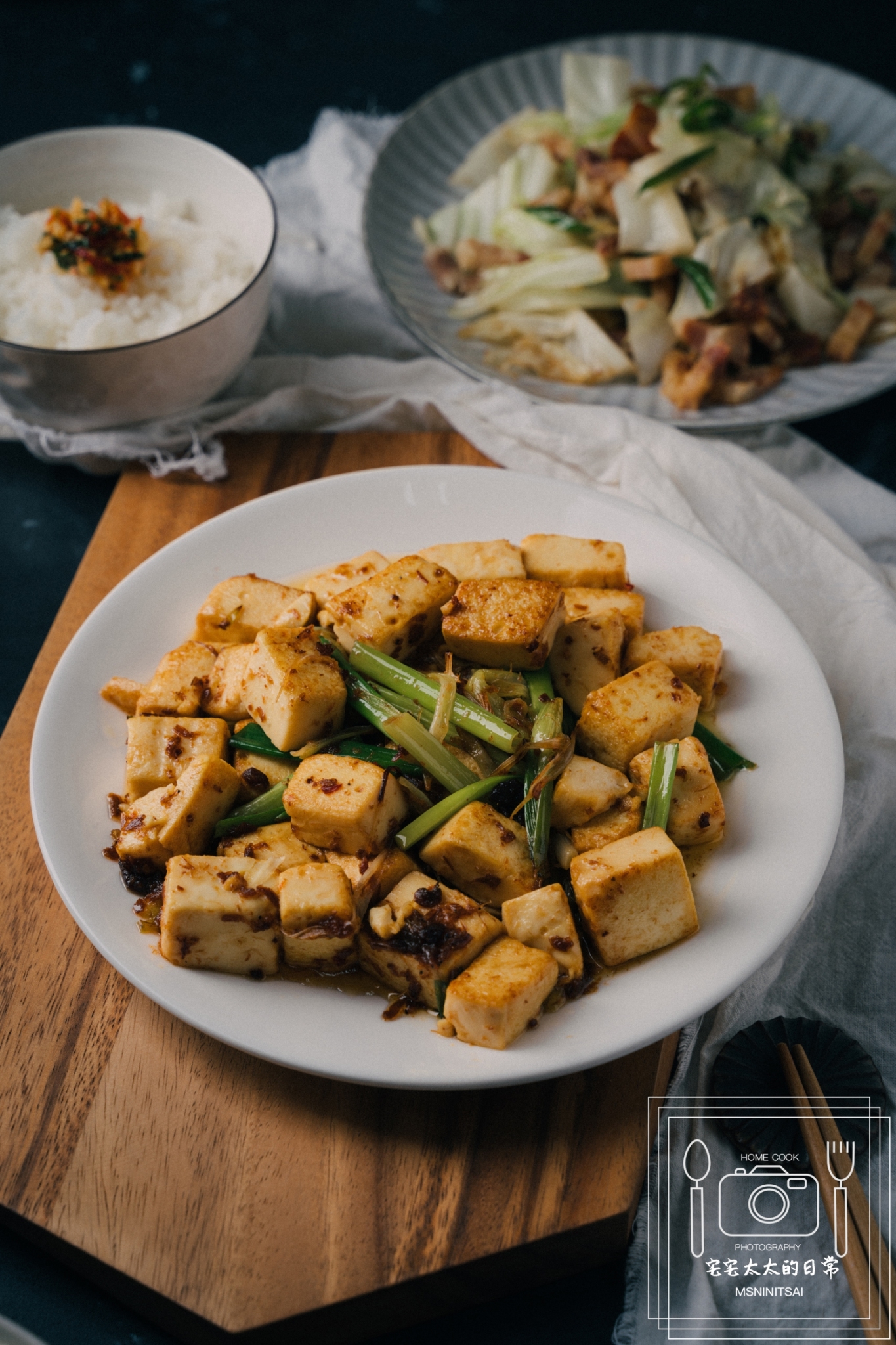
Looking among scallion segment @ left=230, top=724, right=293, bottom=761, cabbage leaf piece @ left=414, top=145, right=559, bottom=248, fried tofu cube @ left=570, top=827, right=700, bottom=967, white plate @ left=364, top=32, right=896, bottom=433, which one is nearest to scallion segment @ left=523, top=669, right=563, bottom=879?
fried tofu cube @ left=570, top=827, right=700, bottom=967

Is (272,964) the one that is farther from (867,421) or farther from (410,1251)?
(867,421)

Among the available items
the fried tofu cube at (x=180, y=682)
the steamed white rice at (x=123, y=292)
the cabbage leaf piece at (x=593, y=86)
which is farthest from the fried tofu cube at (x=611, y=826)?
the cabbage leaf piece at (x=593, y=86)

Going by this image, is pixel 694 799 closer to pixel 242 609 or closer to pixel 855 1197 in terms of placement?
pixel 855 1197

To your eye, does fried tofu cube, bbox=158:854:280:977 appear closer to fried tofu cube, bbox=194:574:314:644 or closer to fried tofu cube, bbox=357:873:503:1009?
fried tofu cube, bbox=357:873:503:1009

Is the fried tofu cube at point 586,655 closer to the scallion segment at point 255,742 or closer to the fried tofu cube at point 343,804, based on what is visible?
the fried tofu cube at point 343,804

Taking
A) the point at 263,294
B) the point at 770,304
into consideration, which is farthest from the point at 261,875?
the point at 770,304
